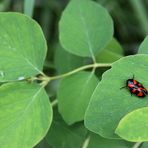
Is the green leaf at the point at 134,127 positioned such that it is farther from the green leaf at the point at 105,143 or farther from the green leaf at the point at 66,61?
the green leaf at the point at 66,61

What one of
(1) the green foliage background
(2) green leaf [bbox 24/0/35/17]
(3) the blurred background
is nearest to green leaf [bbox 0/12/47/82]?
(1) the green foliage background

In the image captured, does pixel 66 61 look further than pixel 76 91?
Yes

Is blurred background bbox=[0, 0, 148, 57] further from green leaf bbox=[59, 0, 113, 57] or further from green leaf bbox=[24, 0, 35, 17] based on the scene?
green leaf bbox=[59, 0, 113, 57]

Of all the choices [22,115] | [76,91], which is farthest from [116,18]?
[22,115]

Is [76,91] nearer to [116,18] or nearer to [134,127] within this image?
[134,127]

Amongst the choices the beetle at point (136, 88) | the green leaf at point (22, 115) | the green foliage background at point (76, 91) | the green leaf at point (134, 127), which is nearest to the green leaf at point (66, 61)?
the green foliage background at point (76, 91)
